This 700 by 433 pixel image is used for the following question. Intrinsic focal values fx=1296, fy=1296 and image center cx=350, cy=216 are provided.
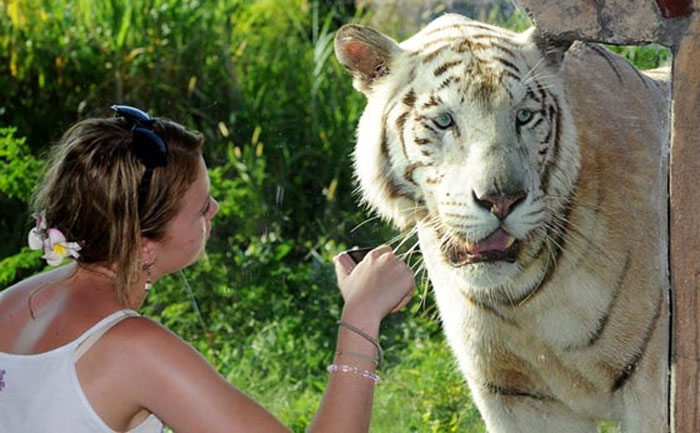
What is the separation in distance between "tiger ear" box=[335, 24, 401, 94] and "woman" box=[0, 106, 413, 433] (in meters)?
0.76

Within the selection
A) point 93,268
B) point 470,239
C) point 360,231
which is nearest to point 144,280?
point 93,268

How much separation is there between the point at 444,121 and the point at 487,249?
0.33 metres

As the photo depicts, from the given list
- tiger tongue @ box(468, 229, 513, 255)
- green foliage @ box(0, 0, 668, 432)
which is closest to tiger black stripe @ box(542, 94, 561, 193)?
tiger tongue @ box(468, 229, 513, 255)

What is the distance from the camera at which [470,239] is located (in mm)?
2941

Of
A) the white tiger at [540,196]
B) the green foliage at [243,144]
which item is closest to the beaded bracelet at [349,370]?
the white tiger at [540,196]

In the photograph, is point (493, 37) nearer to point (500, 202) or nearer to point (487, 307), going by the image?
point (500, 202)

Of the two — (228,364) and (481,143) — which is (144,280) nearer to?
(481,143)

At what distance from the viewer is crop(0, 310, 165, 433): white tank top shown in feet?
7.60

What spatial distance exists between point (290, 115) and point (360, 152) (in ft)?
10.4

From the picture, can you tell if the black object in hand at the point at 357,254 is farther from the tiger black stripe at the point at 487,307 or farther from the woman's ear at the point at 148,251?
the tiger black stripe at the point at 487,307

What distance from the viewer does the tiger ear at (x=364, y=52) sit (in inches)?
125

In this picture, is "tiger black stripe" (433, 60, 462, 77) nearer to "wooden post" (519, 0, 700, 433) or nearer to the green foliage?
"wooden post" (519, 0, 700, 433)

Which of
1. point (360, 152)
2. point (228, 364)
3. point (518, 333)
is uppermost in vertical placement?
point (360, 152)

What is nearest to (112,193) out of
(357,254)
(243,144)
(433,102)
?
(357,254)
